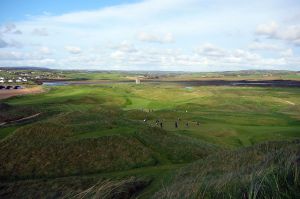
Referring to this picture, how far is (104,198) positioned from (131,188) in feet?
43.3

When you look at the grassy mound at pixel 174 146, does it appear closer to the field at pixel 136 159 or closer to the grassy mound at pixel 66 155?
the field at pixel 136 159

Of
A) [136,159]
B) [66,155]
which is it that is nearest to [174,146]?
[136,159]

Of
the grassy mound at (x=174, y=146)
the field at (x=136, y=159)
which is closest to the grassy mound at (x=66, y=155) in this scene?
the field at (x=136, y=159)

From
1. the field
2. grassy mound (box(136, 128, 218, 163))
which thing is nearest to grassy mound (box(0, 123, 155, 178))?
the field

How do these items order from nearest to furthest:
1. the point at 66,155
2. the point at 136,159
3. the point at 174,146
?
the point at 66,155 → the point at 136,159 → the point at 174,146

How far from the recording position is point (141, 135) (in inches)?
1483

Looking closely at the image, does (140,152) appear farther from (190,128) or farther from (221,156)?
(190,128)

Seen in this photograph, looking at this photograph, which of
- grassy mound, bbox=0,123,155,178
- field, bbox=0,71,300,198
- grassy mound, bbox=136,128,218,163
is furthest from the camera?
grassy mound, bbox=136,128,218,163

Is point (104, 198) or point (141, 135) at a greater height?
point (104, 198)

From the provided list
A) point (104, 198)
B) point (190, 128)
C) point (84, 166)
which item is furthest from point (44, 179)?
point (190, 128)

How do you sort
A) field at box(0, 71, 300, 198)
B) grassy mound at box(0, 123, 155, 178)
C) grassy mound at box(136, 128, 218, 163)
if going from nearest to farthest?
field at box(0, 71, 300, 198)
grassy mound at box(0, 123, 155, 178)
grassy mound at box(136, 128, 218, 163)

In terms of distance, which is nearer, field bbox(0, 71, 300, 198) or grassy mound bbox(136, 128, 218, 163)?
field bbox(0, 71, 300, 198)

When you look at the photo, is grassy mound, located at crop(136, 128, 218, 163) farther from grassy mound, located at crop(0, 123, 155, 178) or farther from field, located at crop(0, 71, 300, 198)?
grassy mound, located at crop(0, 123, 155, 178)

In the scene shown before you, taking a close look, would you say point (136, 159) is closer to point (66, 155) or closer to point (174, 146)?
point (174, 146)
